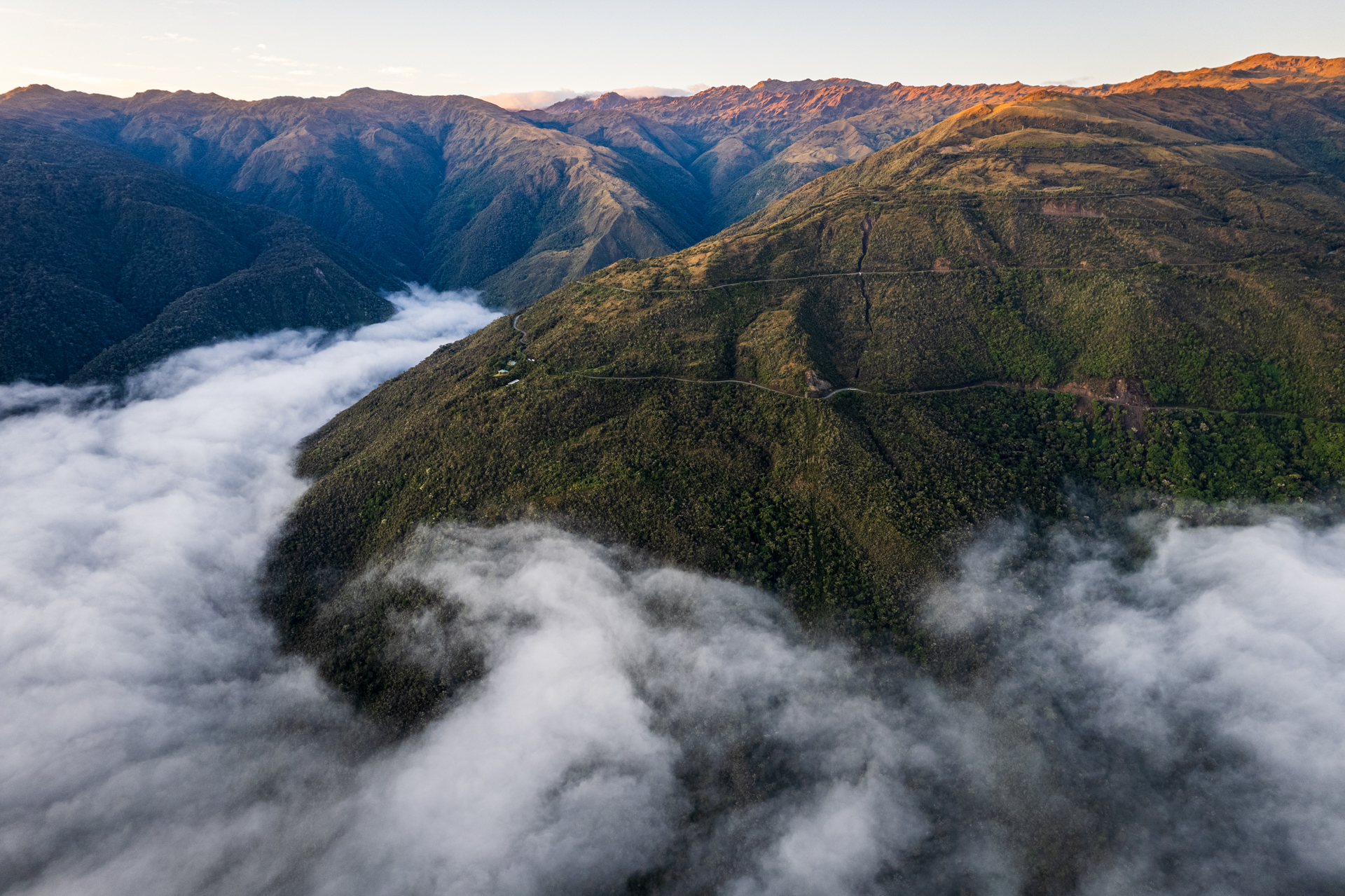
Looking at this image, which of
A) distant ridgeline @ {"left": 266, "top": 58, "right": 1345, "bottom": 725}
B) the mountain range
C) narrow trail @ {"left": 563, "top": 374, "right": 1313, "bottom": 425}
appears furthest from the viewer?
narrow trail @ {"left": 563, "top": 374, "right": 1313, "bottom": 425}

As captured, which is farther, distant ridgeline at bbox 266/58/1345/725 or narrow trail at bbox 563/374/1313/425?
narrow trail at bbox 563/374/1313/425

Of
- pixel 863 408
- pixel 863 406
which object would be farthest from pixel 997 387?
pixel 863 408

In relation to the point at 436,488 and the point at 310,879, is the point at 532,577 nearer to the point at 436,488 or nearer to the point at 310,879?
the point at 436,488

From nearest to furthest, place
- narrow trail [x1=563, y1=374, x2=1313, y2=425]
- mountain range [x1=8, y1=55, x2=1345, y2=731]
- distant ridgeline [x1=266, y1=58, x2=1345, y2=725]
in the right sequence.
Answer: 1. mountain range [x1=8, y1=55, x2=1345, y2=731]
2. distant ridgeline [x1=266, y1=58, x2=1345, y2=725]
3. narrow trail [x1=563, y1=374, x2=1313, y2=425]

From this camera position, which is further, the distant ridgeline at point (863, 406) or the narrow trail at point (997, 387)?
the narrow trail at point (997, 387)

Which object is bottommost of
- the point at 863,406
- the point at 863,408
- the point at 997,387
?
the point at 863,408

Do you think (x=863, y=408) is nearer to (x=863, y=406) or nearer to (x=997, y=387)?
(x=863, y=406)

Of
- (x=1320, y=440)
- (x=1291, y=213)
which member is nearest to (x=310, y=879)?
(x=1320, y=440)

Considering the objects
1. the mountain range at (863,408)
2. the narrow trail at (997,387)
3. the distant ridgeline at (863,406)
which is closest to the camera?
the mountain range at (863,408)
